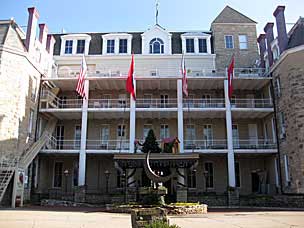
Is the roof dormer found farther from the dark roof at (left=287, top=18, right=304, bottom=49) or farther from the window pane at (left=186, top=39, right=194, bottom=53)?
the dark roof at (left=287, top=18, right=304, bottom=49)

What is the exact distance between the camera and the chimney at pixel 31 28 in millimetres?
25250

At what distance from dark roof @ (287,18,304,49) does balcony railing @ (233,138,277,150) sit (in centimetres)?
823

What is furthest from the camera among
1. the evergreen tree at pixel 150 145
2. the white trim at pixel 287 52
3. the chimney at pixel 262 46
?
the chimney at pixel 262 46

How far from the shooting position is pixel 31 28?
2555 centimetres

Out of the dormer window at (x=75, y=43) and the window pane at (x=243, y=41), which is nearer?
the window pane at (x=243, y=41)

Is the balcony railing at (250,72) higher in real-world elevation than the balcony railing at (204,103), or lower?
higher

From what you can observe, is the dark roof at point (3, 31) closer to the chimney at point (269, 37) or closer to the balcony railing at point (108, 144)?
the balcony railing at point (108, 144)

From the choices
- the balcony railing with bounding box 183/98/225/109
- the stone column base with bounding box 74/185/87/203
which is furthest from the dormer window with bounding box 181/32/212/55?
the stone column base with bounding box 74/185/87/203

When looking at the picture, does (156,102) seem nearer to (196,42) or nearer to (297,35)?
(196,42)

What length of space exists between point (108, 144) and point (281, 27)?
1830cm

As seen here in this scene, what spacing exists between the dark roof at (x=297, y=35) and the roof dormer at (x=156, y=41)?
11.4 m

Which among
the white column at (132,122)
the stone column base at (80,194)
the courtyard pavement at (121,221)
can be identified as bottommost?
the courtyard pavement at (121,221)

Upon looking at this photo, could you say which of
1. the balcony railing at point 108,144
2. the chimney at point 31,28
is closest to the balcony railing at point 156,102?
the balcony railing at point 108,144

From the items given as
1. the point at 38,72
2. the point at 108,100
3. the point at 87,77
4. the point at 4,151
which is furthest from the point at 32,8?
the point at 4,151
